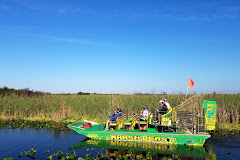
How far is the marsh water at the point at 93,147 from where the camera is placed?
402 inches

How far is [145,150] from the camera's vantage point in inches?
428

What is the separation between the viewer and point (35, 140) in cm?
1285

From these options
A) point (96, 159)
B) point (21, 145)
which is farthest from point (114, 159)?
point (21, 145)

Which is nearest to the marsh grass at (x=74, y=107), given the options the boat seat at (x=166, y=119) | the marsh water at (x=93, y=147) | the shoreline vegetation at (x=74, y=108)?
the shoreline vegetation at (x=74, y=108)

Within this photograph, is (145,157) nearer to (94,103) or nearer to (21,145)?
(21,145)

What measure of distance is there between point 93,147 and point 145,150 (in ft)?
9.32

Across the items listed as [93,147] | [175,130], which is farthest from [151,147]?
[93,147]

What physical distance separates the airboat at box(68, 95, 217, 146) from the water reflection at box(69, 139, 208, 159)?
30 cm

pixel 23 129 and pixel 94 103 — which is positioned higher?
pixel 94 103

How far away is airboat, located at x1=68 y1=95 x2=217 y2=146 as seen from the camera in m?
11.3

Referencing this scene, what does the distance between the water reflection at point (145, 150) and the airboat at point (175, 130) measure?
296 millimetres

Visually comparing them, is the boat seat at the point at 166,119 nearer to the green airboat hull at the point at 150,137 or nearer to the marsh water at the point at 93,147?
the green airboat hull at the point at 150,137

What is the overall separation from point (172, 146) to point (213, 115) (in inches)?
109

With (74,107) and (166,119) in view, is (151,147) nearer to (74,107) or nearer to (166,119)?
(166,119)
